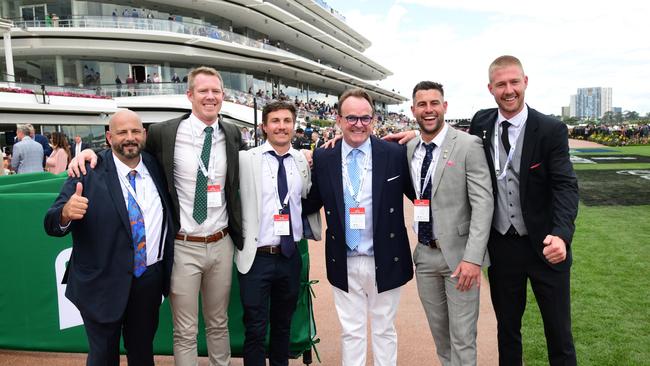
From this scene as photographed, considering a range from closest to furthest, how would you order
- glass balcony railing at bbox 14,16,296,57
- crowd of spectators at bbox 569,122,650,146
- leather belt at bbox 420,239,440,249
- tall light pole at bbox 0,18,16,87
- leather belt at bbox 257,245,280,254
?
leather belt at bbox 420,239,440,249, leather belt at bbox 257,245,280,254, tall light pole at bbox 0,18,16,87, glass balcony railing at bbox 14,16,296,57, crowd of spectators at bbox 569,122,650,146

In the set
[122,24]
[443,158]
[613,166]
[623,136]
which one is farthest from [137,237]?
[623,136]

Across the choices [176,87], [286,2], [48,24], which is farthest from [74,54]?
[286,2]

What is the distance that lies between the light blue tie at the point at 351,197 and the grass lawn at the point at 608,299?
211 cm

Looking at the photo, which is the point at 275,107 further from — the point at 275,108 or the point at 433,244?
the point at 433,244

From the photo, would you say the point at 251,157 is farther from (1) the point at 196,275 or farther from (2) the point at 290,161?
(1) the point at 196,275

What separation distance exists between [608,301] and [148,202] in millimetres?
5281

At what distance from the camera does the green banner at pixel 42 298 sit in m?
4.12

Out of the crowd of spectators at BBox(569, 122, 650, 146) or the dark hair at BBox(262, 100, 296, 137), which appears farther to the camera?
the crowd of spectators at BBox(569, 122, 650, 146)

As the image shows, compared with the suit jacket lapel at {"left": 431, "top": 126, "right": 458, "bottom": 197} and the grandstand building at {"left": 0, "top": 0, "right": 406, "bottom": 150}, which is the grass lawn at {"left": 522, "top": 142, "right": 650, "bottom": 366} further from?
the grandstand building at {"left": 0, "top": 0, "right": 406, "bottom": 150}

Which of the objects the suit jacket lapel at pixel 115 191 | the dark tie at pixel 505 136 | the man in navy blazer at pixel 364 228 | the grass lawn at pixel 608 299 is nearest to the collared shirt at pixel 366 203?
the man in navy blazer at pixel 364 228

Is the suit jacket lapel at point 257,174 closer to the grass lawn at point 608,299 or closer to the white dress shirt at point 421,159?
the white dress shirt at point 421,159

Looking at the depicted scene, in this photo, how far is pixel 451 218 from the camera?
3.13 metres

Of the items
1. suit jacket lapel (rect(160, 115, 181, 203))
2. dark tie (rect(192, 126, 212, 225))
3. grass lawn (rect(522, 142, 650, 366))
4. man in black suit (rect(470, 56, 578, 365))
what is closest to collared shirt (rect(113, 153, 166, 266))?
suit jacket lapel (rect(160, 115, 181, 203))

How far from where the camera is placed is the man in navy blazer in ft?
10.8
